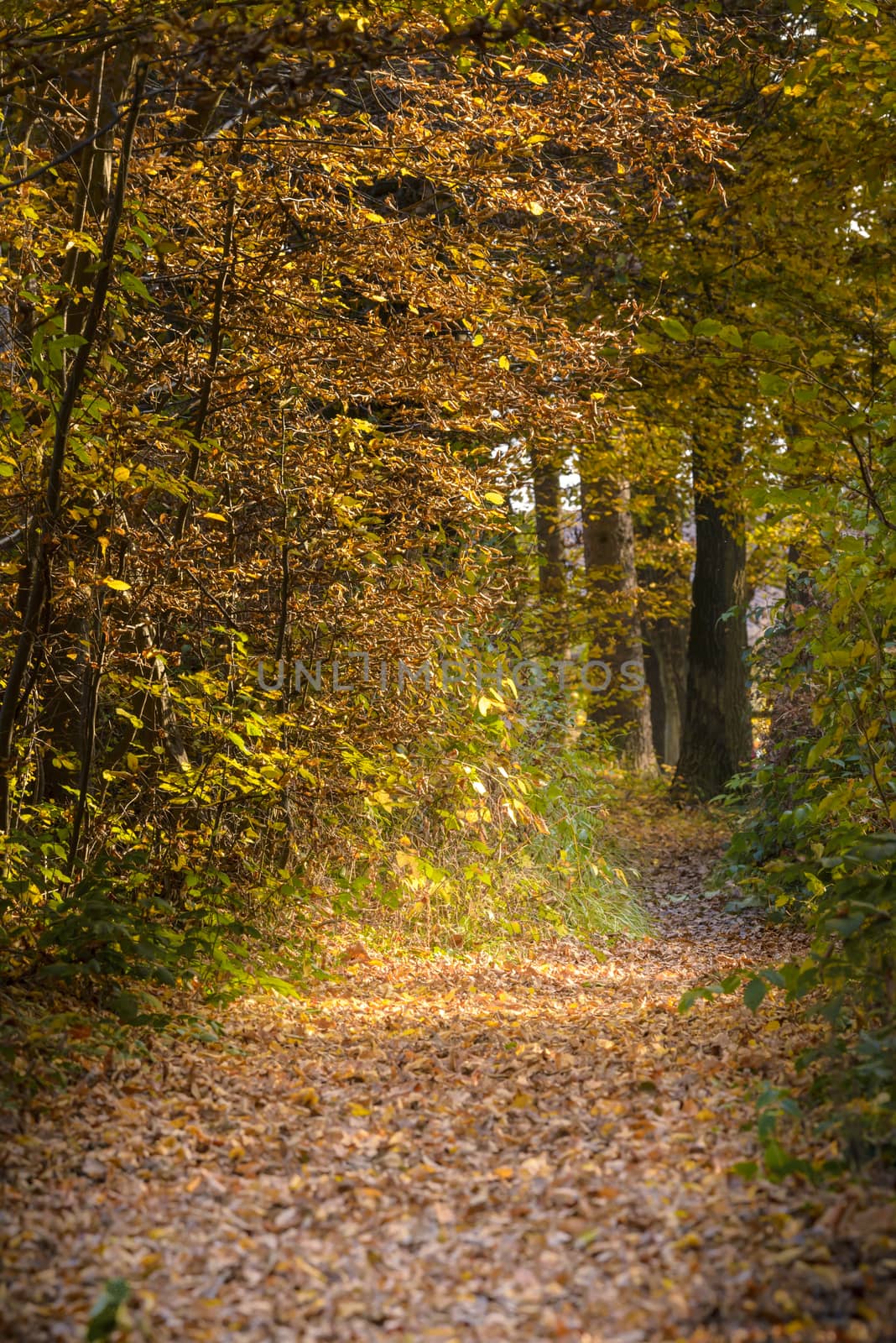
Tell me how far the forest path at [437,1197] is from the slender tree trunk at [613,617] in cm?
657

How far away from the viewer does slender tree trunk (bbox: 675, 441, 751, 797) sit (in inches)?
479

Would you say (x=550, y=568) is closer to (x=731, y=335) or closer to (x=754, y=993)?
(x=731, y=335)

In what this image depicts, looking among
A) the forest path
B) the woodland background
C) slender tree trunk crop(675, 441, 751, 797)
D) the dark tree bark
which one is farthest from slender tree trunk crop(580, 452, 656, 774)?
the forest path

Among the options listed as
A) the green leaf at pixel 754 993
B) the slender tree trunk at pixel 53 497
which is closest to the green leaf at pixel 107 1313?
the green leaf at pixel 754 993

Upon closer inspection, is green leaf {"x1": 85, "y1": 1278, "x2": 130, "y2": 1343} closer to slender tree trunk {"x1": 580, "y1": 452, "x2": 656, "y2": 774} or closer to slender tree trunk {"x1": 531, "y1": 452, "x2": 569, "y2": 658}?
slender tree trunk {"x1": 531, "y1": 452, "x2": 569, "y2": 658}

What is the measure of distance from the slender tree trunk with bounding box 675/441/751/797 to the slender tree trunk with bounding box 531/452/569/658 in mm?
1498

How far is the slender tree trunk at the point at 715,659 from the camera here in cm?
1216

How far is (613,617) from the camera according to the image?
13.5 metres

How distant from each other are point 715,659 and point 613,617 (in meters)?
1.53

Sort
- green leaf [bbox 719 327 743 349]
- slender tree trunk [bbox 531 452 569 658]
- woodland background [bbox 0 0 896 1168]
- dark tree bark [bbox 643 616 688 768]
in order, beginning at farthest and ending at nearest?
1. dark tree bark [bbox 643 616 688 768]
2. slender tree trunk [bbox 531 452 569 658]
3. woodland background [bbox 0 0 896 1168]
4. green leaf [bbox 719 327 743 349]

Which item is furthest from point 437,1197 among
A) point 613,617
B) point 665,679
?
point 665,679

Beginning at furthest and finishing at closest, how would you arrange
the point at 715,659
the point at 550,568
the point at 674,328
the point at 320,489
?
the point at 715,659, the point at 550,568, the point at 320,489, the point at 674,328

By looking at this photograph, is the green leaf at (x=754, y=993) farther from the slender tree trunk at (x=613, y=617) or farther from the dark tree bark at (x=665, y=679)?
the dark tree bark at (x=665, y=679)

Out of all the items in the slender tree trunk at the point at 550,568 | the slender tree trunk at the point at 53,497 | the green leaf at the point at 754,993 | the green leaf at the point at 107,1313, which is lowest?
the green leaf at the point at 107,1313
